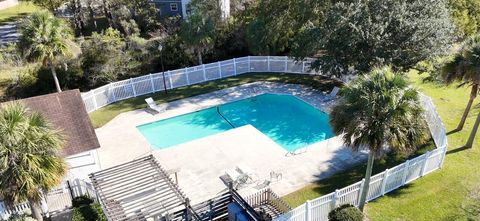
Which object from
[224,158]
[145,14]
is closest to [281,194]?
[224,158]

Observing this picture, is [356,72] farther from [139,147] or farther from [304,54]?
[139,147]

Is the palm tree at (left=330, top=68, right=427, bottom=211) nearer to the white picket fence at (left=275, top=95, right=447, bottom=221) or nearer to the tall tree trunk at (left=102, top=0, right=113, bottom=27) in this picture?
the white picket fence at (left=275, top=95, right=447, bottom=221)

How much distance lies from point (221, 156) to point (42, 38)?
11810 millimetres

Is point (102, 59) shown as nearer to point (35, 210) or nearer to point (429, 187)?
point (35, 210)

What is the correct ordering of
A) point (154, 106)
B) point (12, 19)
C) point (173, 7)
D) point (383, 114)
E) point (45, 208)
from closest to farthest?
point (383, 114), point (45, 208), point (154, 106), point (173, 7), point (12, 19)

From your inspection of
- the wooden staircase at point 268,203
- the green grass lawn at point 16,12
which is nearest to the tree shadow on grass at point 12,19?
the green grass lawn at point 16,12

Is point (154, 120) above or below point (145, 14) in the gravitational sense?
below

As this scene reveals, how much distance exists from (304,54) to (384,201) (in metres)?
12.6

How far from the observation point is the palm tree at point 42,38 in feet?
65.3

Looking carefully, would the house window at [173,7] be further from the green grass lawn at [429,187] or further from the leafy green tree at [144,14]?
the green grass lawn at [429,187]

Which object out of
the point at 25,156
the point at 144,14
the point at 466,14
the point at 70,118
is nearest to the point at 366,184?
the point at 25,156

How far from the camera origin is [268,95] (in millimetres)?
24953

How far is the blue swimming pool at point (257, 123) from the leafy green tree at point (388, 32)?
415 centimetres

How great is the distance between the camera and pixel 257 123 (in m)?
21.9
